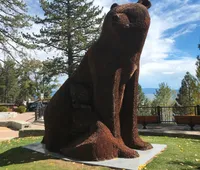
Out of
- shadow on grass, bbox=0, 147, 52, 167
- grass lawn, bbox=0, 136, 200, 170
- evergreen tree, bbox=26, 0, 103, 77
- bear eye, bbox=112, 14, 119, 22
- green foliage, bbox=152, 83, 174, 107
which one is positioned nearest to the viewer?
grass lawn, bbox=0, 136, 200, 170

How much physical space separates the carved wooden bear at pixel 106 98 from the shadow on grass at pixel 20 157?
508 mm

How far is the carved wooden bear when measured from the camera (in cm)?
620

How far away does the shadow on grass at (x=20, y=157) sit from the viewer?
6561 millimetres

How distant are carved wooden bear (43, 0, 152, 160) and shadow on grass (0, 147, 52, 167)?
0.51m

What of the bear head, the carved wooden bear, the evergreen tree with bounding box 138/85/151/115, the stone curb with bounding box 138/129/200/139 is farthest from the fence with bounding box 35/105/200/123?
the bear head

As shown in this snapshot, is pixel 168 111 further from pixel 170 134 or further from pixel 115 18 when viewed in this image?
pixel 115 18

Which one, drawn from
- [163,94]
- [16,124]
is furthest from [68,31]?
[163,94]

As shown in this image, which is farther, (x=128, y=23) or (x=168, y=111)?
(x=168, y=111)

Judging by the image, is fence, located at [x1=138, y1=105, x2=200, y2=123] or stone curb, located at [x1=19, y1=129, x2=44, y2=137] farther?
fence, located at [x1=138, y1=105, x2=200, y2=123]

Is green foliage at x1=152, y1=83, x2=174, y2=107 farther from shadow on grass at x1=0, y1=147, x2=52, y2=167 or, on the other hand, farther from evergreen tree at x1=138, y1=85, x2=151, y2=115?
shadow on grass at x1=0, y1=147, x2=52, y2=167

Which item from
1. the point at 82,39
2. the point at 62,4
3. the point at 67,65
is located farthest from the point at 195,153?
the point at 62,4

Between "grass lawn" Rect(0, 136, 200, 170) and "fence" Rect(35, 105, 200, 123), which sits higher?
"fence" Rect(35, 105, 200, 123)

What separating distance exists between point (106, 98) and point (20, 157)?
303 centimetres

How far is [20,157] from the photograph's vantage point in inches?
275
